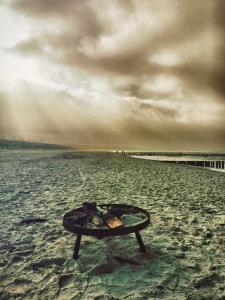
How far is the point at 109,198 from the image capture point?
11.7 metres

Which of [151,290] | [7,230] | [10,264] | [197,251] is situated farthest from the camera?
[7,230]

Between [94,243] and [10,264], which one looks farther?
[94,243]

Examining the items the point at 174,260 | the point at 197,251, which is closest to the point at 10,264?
the point at 174,260

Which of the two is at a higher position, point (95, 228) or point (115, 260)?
point (95, 228)

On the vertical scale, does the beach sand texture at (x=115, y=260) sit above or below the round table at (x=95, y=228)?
below

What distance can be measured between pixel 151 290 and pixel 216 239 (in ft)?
9.75

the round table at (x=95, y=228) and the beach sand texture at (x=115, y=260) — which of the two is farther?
the round table at (x=95, y=228)

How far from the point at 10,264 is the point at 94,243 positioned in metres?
1.84

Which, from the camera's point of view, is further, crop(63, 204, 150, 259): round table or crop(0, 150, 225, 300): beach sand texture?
crop(63, 204, 150, 259): round table

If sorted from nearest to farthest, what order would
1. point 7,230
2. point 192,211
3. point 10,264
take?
point 10,264
point 7,230
point 192,211

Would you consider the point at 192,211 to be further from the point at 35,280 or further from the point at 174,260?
the point at 35,280

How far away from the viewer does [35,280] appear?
16.1 feet

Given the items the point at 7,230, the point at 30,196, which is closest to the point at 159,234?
the point at 7,230

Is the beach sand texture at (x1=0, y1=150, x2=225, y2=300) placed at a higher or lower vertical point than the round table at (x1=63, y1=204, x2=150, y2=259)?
lower
